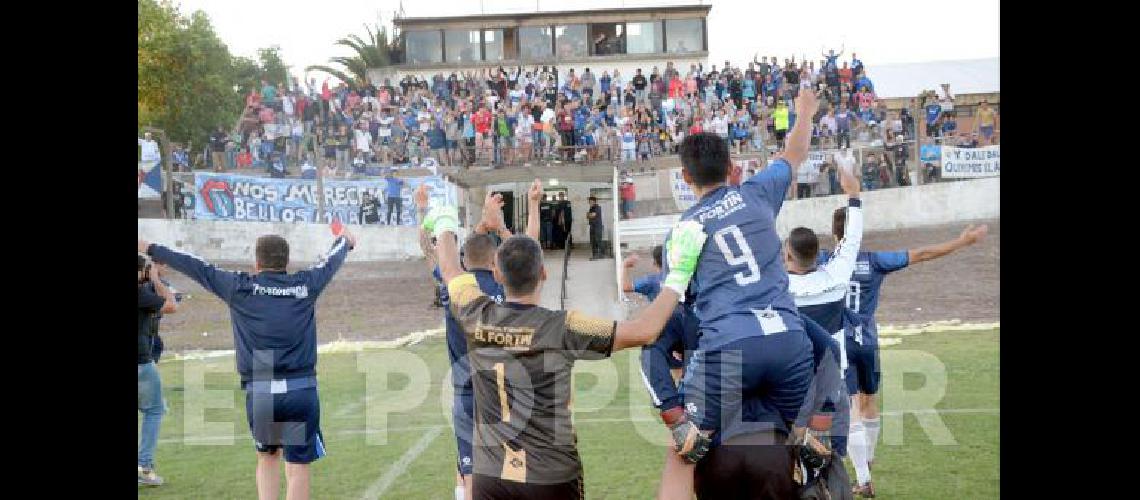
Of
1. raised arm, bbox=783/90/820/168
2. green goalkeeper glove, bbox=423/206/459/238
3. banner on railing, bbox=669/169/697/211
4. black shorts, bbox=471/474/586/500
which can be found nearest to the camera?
black shorts, bbox=471/474/586/500

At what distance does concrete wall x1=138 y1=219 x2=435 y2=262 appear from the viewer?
2794cm

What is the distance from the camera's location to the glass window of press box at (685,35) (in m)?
46.7

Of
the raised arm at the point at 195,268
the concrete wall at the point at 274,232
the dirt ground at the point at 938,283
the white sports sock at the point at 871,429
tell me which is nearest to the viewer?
the raised arm at the point at 195,268

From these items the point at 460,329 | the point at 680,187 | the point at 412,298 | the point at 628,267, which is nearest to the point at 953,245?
the point at 628,267

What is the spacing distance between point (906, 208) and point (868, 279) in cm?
2281

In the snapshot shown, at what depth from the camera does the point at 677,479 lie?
20.6ft

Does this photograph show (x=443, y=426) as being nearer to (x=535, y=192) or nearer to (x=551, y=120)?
(x=535, y=192)

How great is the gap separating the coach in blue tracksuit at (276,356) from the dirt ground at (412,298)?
15533mm

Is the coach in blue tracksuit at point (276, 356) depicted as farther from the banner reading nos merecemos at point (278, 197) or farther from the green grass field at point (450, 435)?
the banner reading nos merecemos at point (278, 197)

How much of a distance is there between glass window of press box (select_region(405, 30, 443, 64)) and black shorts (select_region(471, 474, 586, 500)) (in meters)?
42.3

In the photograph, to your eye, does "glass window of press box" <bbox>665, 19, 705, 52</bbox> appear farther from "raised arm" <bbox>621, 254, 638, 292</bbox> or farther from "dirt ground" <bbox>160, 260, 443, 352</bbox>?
"raised arm" <bbox>621, 254, 638, 292</bbox>

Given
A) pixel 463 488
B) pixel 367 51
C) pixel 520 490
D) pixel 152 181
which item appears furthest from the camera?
pixel 367 51

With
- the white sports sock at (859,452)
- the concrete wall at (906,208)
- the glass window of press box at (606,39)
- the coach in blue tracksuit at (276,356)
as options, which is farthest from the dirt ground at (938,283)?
the glass window of press box at (606,39)

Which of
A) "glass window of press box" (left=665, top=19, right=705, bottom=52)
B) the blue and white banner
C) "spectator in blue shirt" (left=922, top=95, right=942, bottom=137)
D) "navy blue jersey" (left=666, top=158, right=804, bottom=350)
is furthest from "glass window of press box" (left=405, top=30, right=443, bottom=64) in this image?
"navy blue jersey" (left=666, top=158, right=804, bottom=350)
